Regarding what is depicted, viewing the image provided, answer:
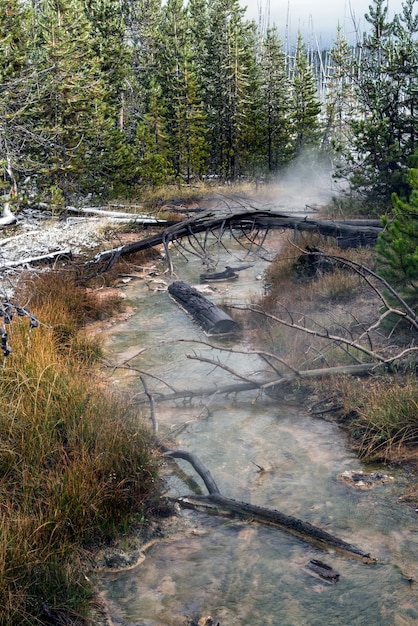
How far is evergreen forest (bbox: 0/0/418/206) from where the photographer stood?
43.4 feet

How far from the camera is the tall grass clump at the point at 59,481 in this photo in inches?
140

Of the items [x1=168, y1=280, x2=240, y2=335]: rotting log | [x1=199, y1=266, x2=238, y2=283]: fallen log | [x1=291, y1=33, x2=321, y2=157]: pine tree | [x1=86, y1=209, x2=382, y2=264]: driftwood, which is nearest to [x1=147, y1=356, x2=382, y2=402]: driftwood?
[x1=168, y1=280, x2=240, y2=335]: rotting log

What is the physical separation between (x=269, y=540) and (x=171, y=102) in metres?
30.5

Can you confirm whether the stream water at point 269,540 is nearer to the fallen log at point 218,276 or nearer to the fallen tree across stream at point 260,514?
the fallen tree across stream at point 260,514

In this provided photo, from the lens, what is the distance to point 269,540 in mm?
4543

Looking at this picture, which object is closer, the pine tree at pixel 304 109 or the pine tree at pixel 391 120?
the pine tree at pixel 391 120

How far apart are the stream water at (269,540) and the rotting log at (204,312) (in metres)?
2.59

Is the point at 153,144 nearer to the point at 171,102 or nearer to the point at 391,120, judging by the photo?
the point at 171,102

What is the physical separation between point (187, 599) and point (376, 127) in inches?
432

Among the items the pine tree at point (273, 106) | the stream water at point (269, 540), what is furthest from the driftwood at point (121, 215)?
the pine tree at point (273, 106)

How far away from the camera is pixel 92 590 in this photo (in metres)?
3.88

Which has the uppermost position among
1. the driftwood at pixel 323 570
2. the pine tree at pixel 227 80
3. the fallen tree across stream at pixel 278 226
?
the pine tree at pixel 227 80

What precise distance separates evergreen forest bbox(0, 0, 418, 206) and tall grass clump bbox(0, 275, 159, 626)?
5159mm

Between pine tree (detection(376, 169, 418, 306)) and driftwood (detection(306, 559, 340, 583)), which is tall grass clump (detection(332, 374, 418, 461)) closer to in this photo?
pine tree (detection(376, 169, 418, 306))
